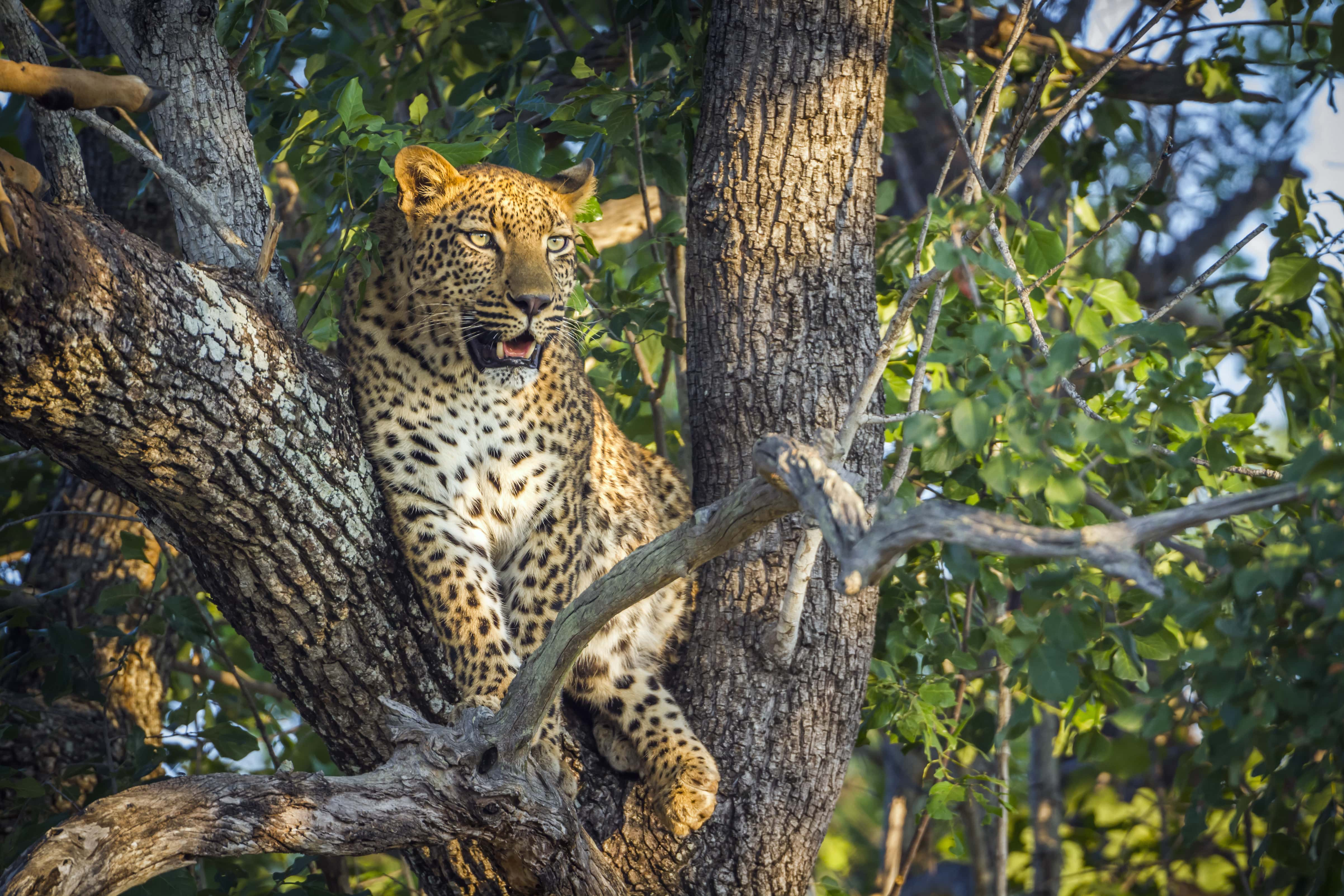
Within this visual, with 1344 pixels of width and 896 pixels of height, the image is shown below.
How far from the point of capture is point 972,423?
222 cm

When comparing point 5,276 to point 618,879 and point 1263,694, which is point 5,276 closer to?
point 618,879

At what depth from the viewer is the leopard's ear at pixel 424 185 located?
162 inches

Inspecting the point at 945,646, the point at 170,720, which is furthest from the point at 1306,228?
the point at 170,720

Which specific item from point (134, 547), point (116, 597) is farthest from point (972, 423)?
point (134, 547)

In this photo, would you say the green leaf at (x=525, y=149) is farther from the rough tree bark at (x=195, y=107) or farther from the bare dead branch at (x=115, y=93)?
the bare dead branch at (x=115, y=93)

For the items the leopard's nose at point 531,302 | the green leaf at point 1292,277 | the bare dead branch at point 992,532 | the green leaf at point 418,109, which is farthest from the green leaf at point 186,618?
the green leaf at point 1292,277

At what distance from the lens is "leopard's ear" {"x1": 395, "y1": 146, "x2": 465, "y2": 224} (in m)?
4.11

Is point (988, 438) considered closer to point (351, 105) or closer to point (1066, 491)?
point (1066, 491)

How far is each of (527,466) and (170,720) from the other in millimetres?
1856

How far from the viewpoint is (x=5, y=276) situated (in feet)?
7.95

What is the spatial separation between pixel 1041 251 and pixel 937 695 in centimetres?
163

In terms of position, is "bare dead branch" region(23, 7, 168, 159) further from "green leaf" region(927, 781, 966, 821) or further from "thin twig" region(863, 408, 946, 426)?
"green leaf" region(927, 781, 966, 821)

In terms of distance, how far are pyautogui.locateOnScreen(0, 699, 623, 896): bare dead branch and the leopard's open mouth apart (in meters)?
1.35

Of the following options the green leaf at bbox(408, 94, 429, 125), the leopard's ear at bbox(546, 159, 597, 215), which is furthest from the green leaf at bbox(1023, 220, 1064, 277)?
the green leaf at bbox(408, 94, 429, 125)
